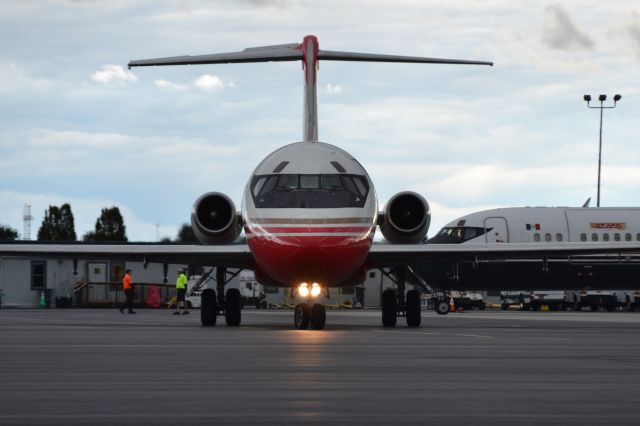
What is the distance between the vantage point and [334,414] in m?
7.71

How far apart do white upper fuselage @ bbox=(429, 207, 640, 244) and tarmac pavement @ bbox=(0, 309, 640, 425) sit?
27.4m

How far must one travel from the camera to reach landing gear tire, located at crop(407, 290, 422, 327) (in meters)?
24.4

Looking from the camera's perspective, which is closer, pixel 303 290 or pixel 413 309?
pixel 303 290

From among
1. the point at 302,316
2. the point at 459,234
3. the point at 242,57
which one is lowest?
the point at 302,316

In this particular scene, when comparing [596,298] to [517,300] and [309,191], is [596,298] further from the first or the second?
[309,191]

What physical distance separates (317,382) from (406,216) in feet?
44.5

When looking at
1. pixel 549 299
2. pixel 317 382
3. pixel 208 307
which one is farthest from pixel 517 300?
pixel 317 382

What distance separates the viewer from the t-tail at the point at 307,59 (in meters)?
24.9

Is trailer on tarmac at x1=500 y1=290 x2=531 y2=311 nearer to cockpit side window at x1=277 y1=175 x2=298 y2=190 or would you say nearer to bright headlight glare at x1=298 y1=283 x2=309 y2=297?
bright headlight glare at x1=298 y1=283 x2=309 y2=297

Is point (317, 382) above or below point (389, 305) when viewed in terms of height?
below

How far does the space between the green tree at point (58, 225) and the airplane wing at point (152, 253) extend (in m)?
99.8

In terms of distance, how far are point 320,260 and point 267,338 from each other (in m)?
2.63

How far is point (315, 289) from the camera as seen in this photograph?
2081 cm

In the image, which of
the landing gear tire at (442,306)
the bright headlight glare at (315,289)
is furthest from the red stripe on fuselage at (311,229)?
the landing gear tire at (442,306)
